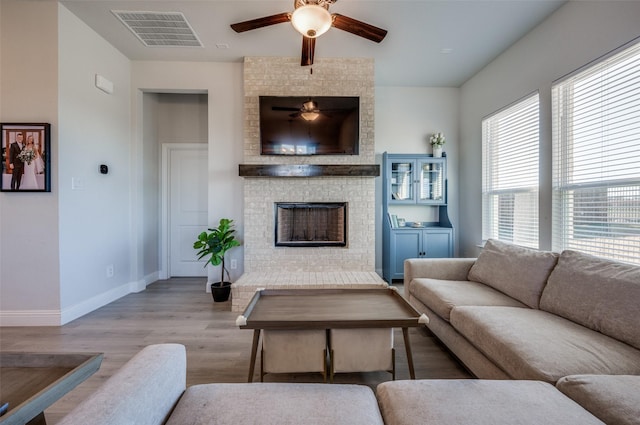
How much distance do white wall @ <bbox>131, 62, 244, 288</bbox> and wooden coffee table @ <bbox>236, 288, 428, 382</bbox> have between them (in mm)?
1874

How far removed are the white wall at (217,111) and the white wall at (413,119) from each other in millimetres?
2083

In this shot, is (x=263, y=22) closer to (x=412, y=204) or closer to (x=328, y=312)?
(x=328, y=312)

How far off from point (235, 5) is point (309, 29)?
4.05 ft

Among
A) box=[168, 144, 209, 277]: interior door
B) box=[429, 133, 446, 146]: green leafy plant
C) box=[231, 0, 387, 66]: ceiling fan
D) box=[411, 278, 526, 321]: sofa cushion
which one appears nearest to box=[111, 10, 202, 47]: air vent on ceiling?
box=[231, 0, 387, 66]: ceiling fan

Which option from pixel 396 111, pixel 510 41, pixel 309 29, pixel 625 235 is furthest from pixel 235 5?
pixel 625 235

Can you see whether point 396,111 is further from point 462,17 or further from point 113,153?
point 113,153

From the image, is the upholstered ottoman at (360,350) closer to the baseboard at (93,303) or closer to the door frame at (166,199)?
the baseboard at (93,303)

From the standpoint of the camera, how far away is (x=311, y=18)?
179 cm

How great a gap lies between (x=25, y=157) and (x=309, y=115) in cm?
285

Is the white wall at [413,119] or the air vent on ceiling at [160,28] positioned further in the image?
the white wall at [413,119]

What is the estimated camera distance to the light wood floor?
1833 millimetres

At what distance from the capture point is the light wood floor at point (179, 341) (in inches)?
72.2

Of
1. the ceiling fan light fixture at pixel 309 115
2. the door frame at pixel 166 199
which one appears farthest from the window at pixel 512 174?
the door frame at pixel 166 199

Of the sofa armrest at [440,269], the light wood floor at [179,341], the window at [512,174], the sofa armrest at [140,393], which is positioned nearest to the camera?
the sofa armrest at [140,393]
